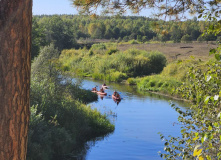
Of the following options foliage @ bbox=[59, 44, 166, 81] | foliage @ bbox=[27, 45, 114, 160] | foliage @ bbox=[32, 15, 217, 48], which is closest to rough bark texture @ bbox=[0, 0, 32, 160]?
foliage @ bbox=[32, 15, 217, 48]

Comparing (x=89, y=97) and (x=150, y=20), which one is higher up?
(x=150, y=20)

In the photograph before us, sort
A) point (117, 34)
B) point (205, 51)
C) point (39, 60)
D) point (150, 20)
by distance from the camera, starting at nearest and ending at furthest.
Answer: point (150, 20) < point (39, 60) < point (205, 51) < point (117, 34)

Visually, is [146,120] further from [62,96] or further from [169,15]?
[169,15]

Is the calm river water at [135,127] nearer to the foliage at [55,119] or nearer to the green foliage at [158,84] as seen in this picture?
the foliage at [55,119]

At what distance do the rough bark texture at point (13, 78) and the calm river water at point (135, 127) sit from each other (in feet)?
38.5

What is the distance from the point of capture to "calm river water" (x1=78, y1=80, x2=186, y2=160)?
51.1 ft

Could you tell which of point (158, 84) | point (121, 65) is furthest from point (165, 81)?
point (121, 65)

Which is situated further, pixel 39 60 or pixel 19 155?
pixel 39 60

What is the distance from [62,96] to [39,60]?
2542mm

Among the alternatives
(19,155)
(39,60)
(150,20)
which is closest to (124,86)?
(39,60)

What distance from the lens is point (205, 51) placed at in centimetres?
4666

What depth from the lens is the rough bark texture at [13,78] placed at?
3191 mm

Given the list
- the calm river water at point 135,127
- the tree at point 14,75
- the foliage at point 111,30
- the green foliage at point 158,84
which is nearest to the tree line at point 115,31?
the foliage at point 111,30

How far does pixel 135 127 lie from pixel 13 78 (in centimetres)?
1646
